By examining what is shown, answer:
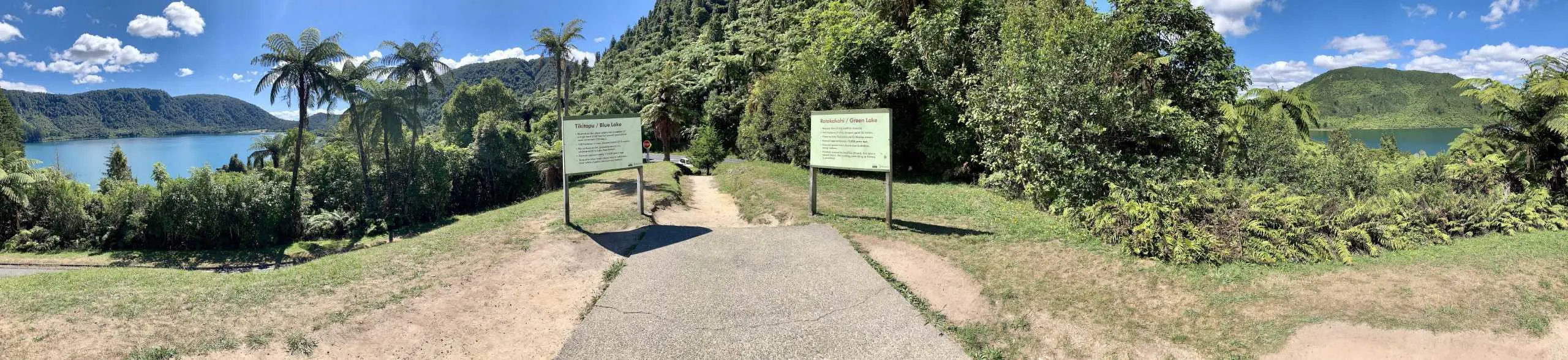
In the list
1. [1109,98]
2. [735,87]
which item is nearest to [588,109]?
[735,87]

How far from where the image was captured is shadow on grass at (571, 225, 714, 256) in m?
8.89

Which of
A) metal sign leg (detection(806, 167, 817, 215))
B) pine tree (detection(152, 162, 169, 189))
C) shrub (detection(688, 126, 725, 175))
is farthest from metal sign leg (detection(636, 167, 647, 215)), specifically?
pine tree (detection(152, 162, 169, 189))

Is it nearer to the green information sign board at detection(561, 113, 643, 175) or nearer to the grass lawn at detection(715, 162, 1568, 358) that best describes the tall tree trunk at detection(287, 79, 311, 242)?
the green information sign board at detection(561, 113, 643, 175)

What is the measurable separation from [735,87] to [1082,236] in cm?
3222

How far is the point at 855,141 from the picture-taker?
9883 millimetres

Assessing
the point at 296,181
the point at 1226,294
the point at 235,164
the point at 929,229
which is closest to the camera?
the point at 1226,294

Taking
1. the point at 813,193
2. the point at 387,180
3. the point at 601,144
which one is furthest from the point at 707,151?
the point at 813,193

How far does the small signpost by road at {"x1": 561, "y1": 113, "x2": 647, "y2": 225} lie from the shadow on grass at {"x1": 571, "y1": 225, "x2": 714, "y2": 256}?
1060 millimetres

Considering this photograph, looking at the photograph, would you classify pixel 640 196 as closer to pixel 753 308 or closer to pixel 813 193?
pixel 813 193

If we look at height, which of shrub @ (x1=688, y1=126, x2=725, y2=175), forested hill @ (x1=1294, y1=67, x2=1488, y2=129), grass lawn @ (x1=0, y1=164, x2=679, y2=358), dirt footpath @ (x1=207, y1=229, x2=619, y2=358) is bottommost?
dirt footpath @ (x1=207, y1=229, x2=619, y2=358)

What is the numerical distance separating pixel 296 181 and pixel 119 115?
734 ft

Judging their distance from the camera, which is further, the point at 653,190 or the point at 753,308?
the point at 653,190

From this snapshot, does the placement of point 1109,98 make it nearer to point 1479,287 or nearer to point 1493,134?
point 1479,287

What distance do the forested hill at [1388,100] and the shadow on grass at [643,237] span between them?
189 ft
